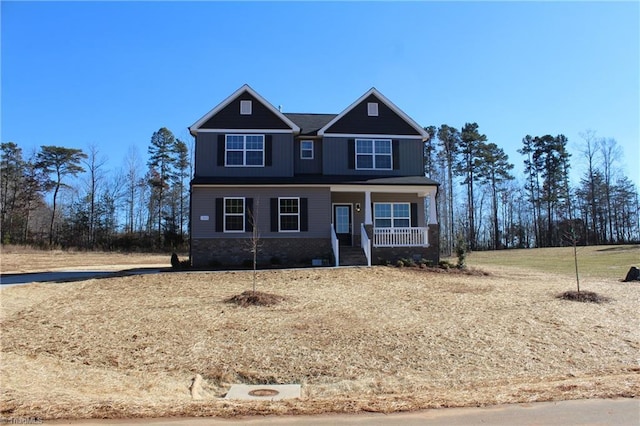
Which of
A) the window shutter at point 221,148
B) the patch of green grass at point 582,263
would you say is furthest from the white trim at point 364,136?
the patch of green grass at point 582,263

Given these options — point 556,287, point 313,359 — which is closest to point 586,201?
point 556,287

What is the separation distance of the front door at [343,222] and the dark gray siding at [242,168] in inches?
119

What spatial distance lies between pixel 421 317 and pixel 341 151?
12936 millimetres

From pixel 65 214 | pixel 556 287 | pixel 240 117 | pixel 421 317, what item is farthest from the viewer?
pixel 65 214

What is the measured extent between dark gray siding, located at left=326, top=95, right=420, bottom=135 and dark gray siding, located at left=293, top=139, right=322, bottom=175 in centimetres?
109

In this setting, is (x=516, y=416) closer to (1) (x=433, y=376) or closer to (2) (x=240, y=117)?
(1) (x=433, y=376)

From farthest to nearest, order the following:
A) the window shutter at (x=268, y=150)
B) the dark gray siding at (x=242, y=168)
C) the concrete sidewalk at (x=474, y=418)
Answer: the window shutter at (x=268, y=150), the dark gray siding at (x=242, y=168), the concrete sidewalk at (x=474, y=418)

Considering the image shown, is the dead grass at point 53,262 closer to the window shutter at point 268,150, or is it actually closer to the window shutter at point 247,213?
the window shutter at point 247,213

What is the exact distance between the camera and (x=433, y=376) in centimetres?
680

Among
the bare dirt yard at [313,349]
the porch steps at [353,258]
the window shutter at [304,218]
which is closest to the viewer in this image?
the bare dirt yard at [313,349]

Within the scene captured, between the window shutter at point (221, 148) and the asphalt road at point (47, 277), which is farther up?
the window shutter at point (221, 148)

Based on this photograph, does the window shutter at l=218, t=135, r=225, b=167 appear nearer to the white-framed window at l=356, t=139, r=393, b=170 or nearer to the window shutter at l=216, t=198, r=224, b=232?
the window shutter at l=216, t=198, r=224, b=232

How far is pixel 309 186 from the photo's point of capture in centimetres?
1986

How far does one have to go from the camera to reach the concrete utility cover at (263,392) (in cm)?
587
